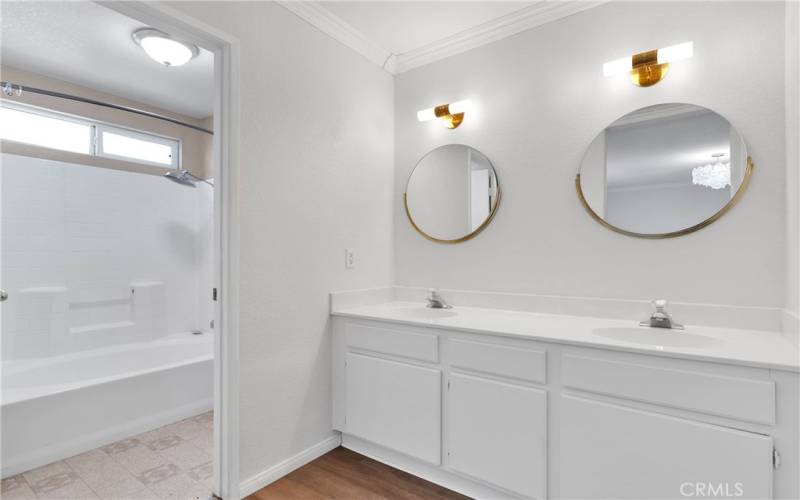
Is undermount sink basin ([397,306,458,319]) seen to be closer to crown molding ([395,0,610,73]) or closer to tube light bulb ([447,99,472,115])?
tube light bulb ([447,99,472,115])

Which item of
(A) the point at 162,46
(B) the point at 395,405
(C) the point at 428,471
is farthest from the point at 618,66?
(A) the point at 162,46

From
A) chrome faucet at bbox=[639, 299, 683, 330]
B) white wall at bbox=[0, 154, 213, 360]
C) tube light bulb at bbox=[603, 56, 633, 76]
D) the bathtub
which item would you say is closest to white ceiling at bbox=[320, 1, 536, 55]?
tube light bulb at bbox=[603, 56, 633, 76]

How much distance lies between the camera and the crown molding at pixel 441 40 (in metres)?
2.12

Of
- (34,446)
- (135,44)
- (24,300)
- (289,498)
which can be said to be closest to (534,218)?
(289,498)

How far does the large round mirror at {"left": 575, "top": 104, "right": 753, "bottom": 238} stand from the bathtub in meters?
2.74

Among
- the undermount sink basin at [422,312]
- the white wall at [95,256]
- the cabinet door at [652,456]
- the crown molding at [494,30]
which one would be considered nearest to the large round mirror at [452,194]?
the undermount sink basin at [422,312]

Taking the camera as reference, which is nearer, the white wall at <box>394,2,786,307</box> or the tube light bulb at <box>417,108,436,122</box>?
the white wall at <box>394,2,786,307</box>

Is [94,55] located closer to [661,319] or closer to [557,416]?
[557,416]

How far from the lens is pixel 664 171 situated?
1.90 m

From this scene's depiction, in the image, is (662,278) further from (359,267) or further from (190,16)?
(190,16)

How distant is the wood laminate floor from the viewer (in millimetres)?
1868

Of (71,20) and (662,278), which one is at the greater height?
(71,20)

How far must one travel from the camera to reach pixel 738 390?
127cm

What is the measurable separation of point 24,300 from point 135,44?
1897mm
